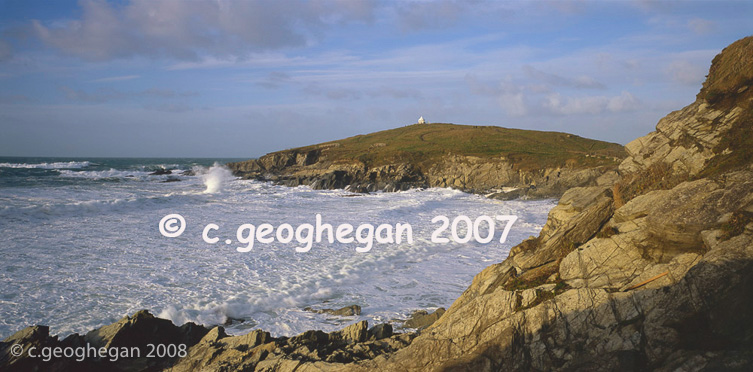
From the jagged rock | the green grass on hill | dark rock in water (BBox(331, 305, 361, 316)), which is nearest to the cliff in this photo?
the green grass on hill

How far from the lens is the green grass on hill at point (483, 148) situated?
57.7 metres

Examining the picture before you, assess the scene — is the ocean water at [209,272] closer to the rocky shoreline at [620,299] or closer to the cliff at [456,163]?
the rocky shoreline at [620,299]

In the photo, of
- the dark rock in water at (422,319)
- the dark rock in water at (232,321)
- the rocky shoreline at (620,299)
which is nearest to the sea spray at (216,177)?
the dark rock in water at (232,321)

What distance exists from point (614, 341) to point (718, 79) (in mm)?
7907

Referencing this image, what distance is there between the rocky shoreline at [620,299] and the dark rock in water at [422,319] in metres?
1.57

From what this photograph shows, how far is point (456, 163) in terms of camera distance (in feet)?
206

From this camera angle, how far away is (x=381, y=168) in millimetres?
64500

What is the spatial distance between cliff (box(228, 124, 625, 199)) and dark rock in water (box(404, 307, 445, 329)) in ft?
112

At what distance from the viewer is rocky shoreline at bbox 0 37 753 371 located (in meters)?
5.93

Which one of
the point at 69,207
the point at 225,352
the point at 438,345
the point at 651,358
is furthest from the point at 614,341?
the point at 69,207

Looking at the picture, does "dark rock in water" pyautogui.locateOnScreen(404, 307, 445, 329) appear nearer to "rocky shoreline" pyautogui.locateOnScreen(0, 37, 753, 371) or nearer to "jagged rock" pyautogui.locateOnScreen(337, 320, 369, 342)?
"rocky shoreline" pyautogui.locateOnScreen(0, 37, 753, 371)

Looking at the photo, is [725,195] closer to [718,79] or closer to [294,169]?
[718,79]

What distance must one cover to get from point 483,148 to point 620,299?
63.6m

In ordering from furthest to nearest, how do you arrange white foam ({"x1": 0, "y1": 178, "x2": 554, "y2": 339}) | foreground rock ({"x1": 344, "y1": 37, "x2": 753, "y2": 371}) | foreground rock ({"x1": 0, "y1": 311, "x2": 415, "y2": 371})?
white foam ({"x1": 0, "y1": 178, "x2": 554, "y2": 339}) < foreground rock ({"x1": 0, "y1": 311, "x2": 415, "y2": 371}) < foreground rock ({"x1": 344, "y1": 37, "x2": 753, "y2": 371})
